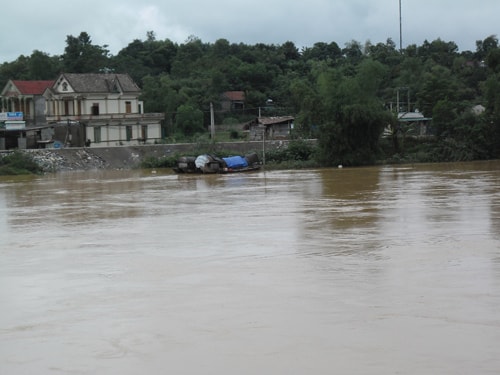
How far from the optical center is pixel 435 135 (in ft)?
165

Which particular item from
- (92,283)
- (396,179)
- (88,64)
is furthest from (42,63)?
(92,283)

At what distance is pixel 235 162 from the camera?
43.6 meters

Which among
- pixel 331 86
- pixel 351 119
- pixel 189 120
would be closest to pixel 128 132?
pixel 189 120

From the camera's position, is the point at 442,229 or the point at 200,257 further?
the point at 442,229

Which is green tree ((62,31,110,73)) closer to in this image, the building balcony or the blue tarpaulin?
the building balcony

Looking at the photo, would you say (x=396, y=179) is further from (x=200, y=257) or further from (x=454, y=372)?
(x=454, y=372)

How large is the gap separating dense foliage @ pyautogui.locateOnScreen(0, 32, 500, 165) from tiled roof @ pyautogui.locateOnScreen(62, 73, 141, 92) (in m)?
5.43

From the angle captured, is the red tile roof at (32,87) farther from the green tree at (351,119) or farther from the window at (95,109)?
the green tree at (351,119)

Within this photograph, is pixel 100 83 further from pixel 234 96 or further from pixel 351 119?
pixel 351 119

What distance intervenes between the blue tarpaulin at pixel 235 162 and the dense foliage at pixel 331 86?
5603mm

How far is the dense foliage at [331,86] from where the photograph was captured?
46.6 metres

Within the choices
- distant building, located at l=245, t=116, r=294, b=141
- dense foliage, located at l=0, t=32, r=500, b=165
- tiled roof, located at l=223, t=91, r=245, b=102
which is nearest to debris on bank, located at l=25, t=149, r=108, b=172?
dense foliage, located at l=0, t=32, r=500, b=165

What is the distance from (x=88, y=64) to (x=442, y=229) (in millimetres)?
65445

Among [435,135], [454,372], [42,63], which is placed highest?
[42,63]
